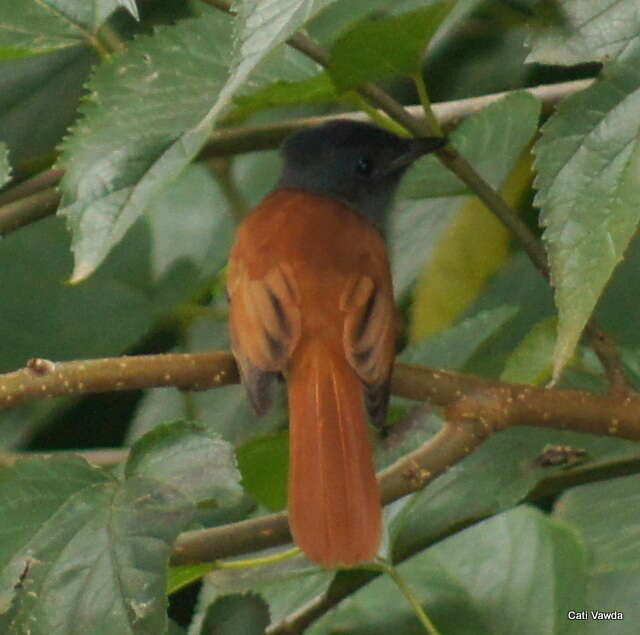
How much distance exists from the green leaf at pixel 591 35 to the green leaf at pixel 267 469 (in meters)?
0.82

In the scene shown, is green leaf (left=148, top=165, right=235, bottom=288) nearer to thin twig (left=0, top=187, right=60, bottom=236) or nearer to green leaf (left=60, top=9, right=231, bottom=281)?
thin twig (left=0, top=187, right=60, bottom=236)

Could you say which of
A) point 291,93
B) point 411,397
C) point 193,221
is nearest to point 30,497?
point 411,397

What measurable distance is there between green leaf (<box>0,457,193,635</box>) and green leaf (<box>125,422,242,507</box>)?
0.03 meters

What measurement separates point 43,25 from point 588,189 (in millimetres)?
833

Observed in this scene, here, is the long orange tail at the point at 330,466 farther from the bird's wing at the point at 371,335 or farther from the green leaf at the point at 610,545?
the green leaf at the point at 610,545

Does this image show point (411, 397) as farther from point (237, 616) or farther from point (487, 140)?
point (487, 140)

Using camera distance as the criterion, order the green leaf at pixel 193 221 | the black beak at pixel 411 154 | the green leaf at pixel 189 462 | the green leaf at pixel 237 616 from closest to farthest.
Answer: the green leaf at pixel 189 462 < the green leaf at pixel 237 616 < the black beak at pixel 411 154 < the green leaf at pixel 193 221

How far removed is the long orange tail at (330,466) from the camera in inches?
77.0

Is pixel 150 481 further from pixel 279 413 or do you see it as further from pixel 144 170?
pixel 279 413

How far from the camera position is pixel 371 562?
200cm

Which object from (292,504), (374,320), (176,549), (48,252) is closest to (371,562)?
(292,504)

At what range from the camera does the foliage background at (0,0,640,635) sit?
167cm

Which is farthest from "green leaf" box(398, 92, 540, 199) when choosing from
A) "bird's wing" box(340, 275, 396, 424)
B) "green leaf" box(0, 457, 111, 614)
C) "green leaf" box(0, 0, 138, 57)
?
"green leaf" box(0, 457, 111, 614)

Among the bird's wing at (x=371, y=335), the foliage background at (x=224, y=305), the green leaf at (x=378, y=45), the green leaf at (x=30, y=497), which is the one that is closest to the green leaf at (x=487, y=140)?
the foliage background at (x=224, y=305)
